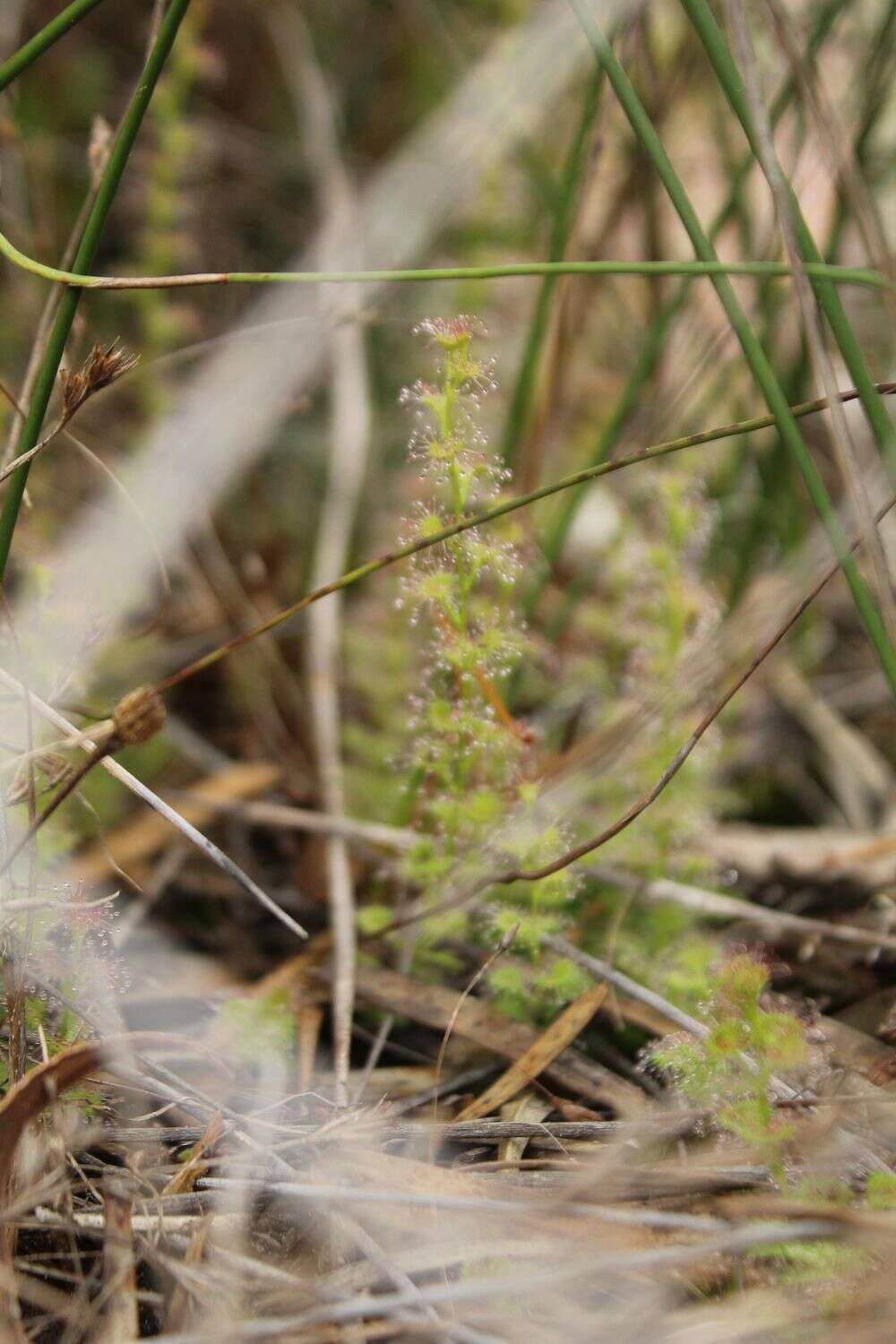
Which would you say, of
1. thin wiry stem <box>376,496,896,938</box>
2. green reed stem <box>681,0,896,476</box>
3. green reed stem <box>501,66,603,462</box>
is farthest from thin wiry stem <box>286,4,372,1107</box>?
green reed stem <box>681,0,896,476</box>

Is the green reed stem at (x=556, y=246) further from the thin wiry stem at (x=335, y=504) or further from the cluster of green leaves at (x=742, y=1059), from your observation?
the cluster of green leaves at (x=742, y=1059)

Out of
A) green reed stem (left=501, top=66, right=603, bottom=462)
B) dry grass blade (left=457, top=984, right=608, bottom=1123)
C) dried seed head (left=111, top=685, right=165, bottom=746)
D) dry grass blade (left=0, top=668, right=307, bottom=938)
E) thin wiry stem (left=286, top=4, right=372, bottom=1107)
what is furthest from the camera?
green reed stem (left=501, top=66, right=603, bottom=462)

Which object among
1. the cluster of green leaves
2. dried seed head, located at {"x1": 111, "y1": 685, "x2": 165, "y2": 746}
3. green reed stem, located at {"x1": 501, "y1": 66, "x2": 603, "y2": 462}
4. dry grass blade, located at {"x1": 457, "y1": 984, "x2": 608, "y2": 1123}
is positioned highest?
green reed stem, located at {"x1": 501, "y1": 66, "x2": 603, "y2": 462}

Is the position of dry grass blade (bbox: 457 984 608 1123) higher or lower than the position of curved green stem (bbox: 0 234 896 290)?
lower

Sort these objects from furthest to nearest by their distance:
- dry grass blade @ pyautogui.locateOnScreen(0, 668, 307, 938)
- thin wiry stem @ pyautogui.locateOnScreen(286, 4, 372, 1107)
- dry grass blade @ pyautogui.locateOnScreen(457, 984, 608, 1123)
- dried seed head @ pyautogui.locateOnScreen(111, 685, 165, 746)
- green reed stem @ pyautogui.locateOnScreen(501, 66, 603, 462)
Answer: green reed stem @ pyautogui.locateOnScreen(501, 66, 603, 462) < thin wiry stem @ pyautogui.locateOnScreen(286, 4, 372, 1107) < dry grass blade @ pyautogui.locateOnScreen(457, 984, 608, 1123) < dry grass blade @ pyautogui.locateOnScreen(0, 668, 307, 938) < dried seed head @ pyautogui.locateOnScreen(111, 685, 165, 746)

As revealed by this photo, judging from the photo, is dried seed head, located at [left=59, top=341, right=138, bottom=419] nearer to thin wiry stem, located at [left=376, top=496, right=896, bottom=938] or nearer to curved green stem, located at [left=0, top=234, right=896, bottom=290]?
curved green stem, located at [left=0, top=234, right=896, bottom=290]

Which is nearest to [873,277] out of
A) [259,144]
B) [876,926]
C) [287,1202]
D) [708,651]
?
[708,651]

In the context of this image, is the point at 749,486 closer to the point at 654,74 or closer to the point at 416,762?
the point at 654,74

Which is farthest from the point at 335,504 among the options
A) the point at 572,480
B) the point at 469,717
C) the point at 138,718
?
the point at 138,718
